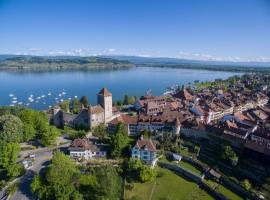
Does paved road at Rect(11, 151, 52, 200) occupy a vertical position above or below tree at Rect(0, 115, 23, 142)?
below

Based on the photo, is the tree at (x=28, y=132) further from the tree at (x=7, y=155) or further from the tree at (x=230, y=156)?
the tree at (x=230, y=156)

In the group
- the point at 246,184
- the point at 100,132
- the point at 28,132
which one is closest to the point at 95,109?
the point at 100,132

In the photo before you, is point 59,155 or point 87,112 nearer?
point 59,155

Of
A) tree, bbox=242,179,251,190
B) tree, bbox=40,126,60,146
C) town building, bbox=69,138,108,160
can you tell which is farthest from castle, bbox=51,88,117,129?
tree, bbox=242,179,251,190

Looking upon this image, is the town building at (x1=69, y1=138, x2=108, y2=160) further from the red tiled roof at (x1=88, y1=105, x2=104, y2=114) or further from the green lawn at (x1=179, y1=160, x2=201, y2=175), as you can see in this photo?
the green lawn at (x1=179, y1=160, x2=201, y2=175)

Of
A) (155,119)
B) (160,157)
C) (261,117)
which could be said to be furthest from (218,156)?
(261,117)

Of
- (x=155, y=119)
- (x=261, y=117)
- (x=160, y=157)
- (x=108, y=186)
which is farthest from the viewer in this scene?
(x=261, y=117)

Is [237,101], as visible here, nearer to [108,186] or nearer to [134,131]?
[134,131]

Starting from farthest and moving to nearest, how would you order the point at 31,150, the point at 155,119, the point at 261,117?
the point at 261,117
the point at 155,119
the point at 31,150
